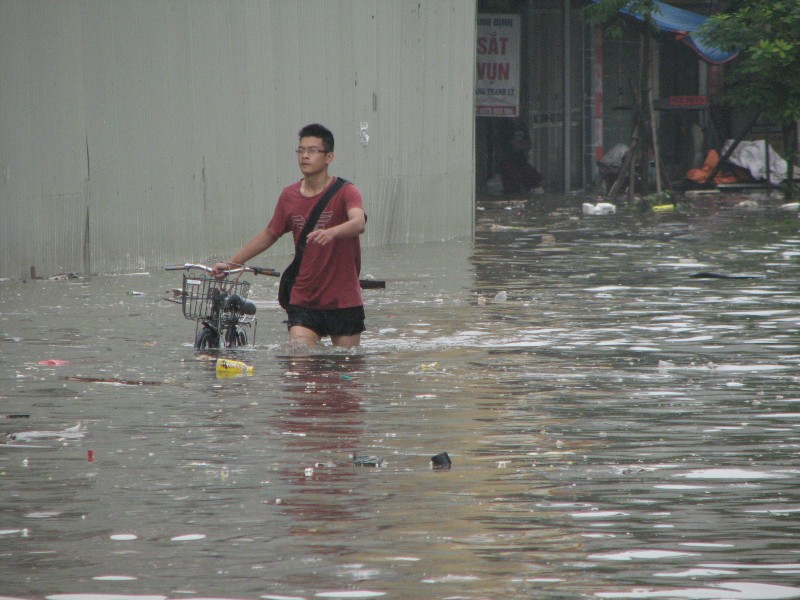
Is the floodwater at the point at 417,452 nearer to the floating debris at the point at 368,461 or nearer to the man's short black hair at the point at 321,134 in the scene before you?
the floating debris at the point at 368,461

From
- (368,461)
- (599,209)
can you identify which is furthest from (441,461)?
(599,209)

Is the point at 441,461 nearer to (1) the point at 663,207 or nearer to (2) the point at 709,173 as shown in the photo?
(1) the point at 663,207

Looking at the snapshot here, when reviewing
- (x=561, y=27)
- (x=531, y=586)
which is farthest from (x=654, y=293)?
(x=561, y=27)

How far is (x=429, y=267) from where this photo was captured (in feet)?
60.0

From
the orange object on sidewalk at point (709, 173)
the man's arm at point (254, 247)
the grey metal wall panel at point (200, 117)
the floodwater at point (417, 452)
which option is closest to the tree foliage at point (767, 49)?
the orange object on sidewalk at point (709, 173)

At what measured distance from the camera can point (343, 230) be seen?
9719mm

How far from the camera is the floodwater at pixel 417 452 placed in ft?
17.4

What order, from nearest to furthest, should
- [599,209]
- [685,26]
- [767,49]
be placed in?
[767,49] → [599,209] → [685,26]

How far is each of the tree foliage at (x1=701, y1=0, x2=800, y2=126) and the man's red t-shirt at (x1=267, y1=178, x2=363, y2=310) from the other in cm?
1740

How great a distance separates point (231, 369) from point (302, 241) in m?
0.90

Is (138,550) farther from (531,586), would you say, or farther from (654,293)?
(654,293)

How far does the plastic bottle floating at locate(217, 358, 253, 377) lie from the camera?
9922mm

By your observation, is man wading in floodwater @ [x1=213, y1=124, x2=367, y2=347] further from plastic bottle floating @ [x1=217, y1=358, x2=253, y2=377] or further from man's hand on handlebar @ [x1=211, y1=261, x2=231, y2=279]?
plastic bottle floating @ [x1=217, y1=358, x2=253, y2=377]

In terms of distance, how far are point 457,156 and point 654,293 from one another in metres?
8.68
